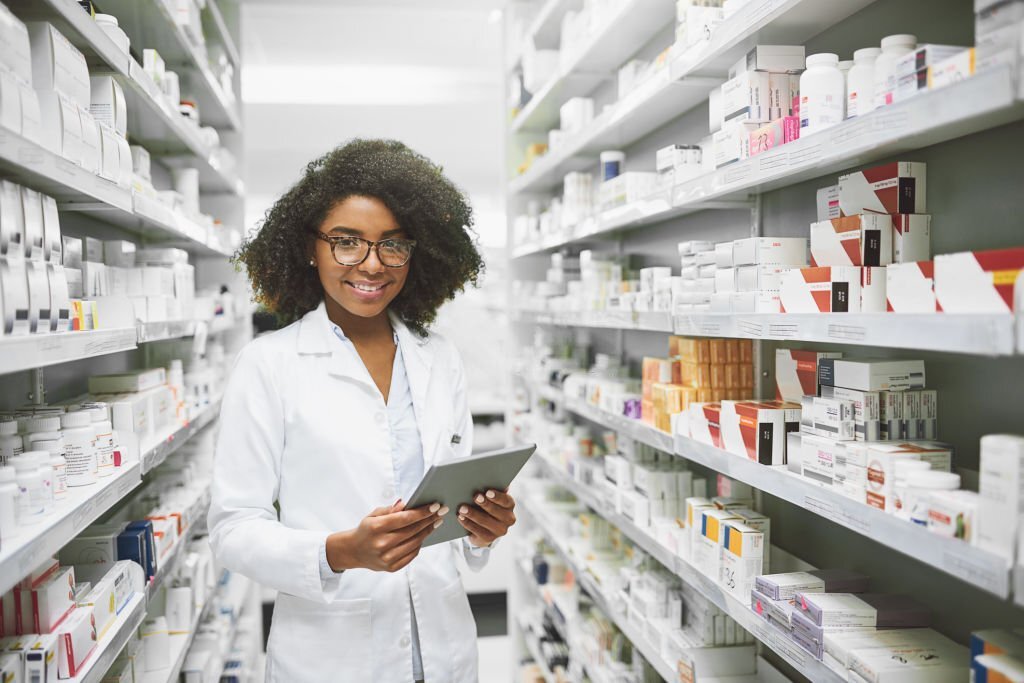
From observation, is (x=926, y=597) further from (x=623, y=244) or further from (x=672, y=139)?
(x=623, y=244)

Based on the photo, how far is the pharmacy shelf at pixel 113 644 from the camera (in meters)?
1.62

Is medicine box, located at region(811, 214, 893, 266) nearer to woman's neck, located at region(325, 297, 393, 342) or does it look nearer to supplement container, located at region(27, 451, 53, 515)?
woman's neck, located at region(325, 297, 393, 342)

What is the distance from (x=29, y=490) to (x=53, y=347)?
0.29 m

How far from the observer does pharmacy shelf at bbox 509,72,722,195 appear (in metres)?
2.29

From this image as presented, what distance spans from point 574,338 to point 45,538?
10.3 ft

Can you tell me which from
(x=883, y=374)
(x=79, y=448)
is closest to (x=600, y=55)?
(x=883, y=374)

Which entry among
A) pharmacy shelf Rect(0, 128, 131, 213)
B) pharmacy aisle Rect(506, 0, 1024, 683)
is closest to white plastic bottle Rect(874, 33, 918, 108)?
pharmacy aisle Rect(506, 0, 1024, 683)

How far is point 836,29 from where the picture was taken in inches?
72.3

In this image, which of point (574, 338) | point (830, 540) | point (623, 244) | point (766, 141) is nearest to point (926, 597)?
point (830, 540)

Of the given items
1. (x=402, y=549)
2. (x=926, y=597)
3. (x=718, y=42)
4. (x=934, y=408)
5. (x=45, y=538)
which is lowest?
(x=926, y=597)

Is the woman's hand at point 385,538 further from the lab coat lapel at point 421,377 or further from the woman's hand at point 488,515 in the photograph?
the lab coat lapel at point 421,377

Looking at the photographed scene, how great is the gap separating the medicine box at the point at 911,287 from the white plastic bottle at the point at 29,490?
1693mm

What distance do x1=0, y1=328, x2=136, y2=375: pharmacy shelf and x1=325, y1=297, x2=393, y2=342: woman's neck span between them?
0.53 metres

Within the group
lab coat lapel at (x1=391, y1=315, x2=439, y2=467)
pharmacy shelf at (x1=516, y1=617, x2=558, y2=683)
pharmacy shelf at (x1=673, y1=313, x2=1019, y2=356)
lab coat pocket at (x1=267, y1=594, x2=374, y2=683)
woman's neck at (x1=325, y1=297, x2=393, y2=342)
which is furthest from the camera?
pharmacy shelf at (x1=516, y1=617, x2=558, y2=683)
